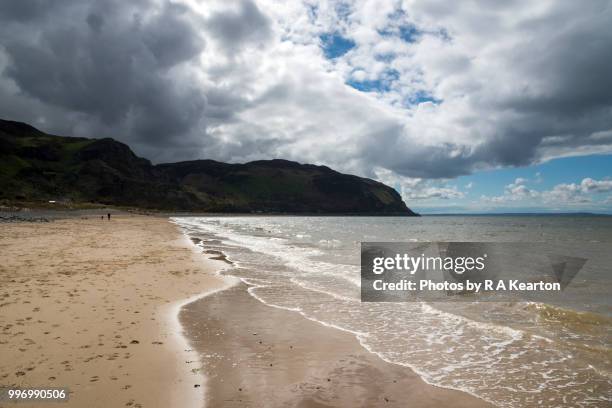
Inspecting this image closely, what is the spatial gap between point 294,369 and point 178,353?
2.81m

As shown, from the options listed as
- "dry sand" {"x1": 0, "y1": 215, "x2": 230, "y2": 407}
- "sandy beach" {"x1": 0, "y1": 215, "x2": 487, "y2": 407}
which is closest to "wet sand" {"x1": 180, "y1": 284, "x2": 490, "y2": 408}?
"sandy beach" {"x1": 0, "y1": 215, "x2": 487, "y2": 407}

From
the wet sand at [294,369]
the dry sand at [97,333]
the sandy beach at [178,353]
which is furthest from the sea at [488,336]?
the dry sand at [97,333]

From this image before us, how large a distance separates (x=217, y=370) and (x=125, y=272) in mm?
12836

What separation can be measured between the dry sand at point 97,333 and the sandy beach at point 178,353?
0.09 feet

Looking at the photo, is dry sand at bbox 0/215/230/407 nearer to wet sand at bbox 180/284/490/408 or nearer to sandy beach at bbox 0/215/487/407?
sandy beach at bbox 0/215/487/407

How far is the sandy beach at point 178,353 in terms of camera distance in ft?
22.5

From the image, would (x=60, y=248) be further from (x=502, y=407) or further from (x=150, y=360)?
(x=502, y=407)

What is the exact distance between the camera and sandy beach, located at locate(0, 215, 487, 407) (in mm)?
6867

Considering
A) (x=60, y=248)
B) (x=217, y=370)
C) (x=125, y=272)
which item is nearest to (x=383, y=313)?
(x=217, y=370)

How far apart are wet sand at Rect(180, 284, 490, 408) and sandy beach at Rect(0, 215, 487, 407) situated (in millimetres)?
24

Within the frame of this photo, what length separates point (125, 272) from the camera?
18.6 metres

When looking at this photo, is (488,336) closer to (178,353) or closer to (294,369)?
(294,369)

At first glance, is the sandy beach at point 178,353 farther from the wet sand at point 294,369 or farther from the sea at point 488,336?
the sea at point 488,336

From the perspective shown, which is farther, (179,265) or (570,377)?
(179,265)
